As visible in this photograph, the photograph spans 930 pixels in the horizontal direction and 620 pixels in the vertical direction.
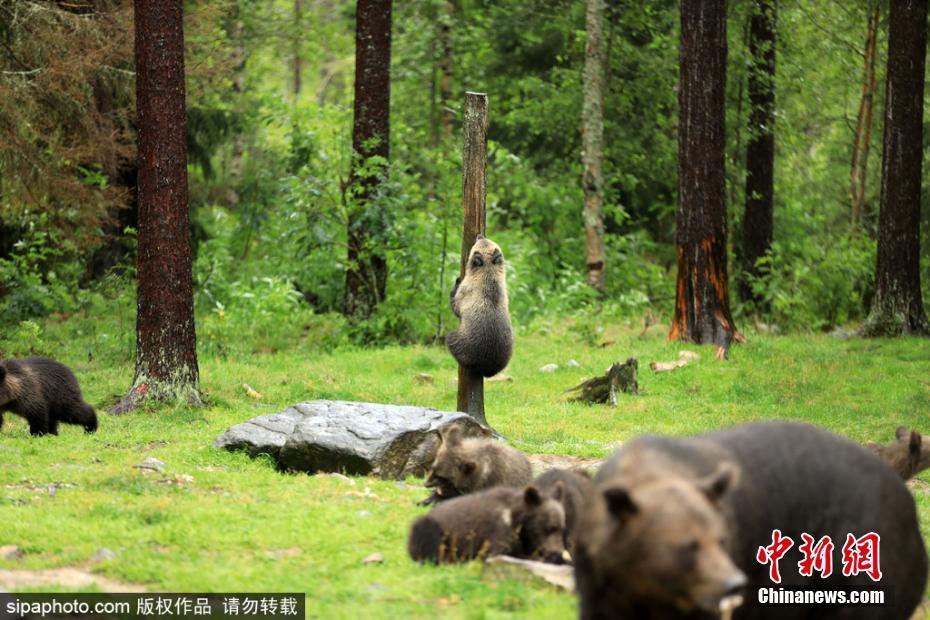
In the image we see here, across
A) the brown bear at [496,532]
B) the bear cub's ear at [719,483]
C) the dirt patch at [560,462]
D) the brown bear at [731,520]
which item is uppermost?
the bear cub's ear at [719,483]

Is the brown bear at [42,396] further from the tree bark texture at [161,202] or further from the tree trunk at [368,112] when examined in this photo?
the tree trunk at [368,112]

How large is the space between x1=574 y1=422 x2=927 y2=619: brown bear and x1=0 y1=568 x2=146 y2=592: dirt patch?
135 inches

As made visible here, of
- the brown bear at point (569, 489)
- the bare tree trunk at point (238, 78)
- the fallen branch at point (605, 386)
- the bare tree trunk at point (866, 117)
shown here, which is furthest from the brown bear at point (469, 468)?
the bare tree trunk at point (238, 78)

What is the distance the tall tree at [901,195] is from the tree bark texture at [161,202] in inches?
499

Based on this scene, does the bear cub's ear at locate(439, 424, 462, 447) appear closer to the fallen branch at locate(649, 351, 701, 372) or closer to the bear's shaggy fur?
the bear's shaggy fur

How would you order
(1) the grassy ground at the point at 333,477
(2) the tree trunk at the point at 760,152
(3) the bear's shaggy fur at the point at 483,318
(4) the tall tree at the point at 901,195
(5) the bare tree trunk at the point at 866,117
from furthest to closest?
Answer: 1. (5) the bare tree trunk at the point at 866,117
2. (2) the tree trunk at the point at 760,152
3. (4) the tall tree at the point at 901,195
4. (3) the bear's shaggy fur at the point at 483,318
5. (1) the grassy ground at the point at 333,477

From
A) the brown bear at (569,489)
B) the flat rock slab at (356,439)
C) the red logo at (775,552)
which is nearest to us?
the red logo at (775,552)

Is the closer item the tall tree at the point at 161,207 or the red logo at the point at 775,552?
the red logo at the point at 775,552

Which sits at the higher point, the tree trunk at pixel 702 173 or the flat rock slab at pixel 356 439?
the tree trunk at pixel 702 173

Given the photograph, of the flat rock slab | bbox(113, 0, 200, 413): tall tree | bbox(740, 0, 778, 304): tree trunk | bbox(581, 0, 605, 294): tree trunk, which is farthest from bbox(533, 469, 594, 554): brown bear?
bbox(740, 0, 778, 304): tree trunk

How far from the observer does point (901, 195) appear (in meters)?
20.0

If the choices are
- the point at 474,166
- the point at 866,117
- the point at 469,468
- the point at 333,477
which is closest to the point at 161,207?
the point at 474,166

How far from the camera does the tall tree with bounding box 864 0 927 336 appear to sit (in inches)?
782

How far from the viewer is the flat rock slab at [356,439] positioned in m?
10.5
